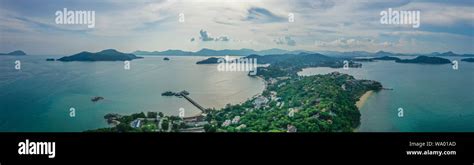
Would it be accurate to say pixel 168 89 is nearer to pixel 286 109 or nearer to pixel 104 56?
pixel 104 56

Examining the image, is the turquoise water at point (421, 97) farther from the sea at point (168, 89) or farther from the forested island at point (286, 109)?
the forested island at point (286, 109)

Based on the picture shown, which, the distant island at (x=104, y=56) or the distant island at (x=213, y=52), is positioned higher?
the distant island at (x=213, y=52)

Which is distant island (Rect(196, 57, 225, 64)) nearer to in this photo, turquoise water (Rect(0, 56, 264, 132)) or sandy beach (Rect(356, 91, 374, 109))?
turquoise water (Rect(0, 56, 264, 132))

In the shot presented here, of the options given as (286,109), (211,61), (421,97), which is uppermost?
(211,61)

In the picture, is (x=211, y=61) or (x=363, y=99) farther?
(x=211, y=61)

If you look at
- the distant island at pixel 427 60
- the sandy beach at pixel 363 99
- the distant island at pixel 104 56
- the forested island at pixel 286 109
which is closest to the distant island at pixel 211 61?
the forested island at pixel 286 109

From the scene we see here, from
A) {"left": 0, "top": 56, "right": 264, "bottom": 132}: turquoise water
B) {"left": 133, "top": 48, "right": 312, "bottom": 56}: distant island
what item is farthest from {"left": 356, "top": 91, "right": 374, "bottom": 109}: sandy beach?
{"left": 0, "top": 56, "right": 264, "bottom": 132}: turquoise water

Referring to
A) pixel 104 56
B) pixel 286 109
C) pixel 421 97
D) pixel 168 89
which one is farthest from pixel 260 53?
pixel 421 97
